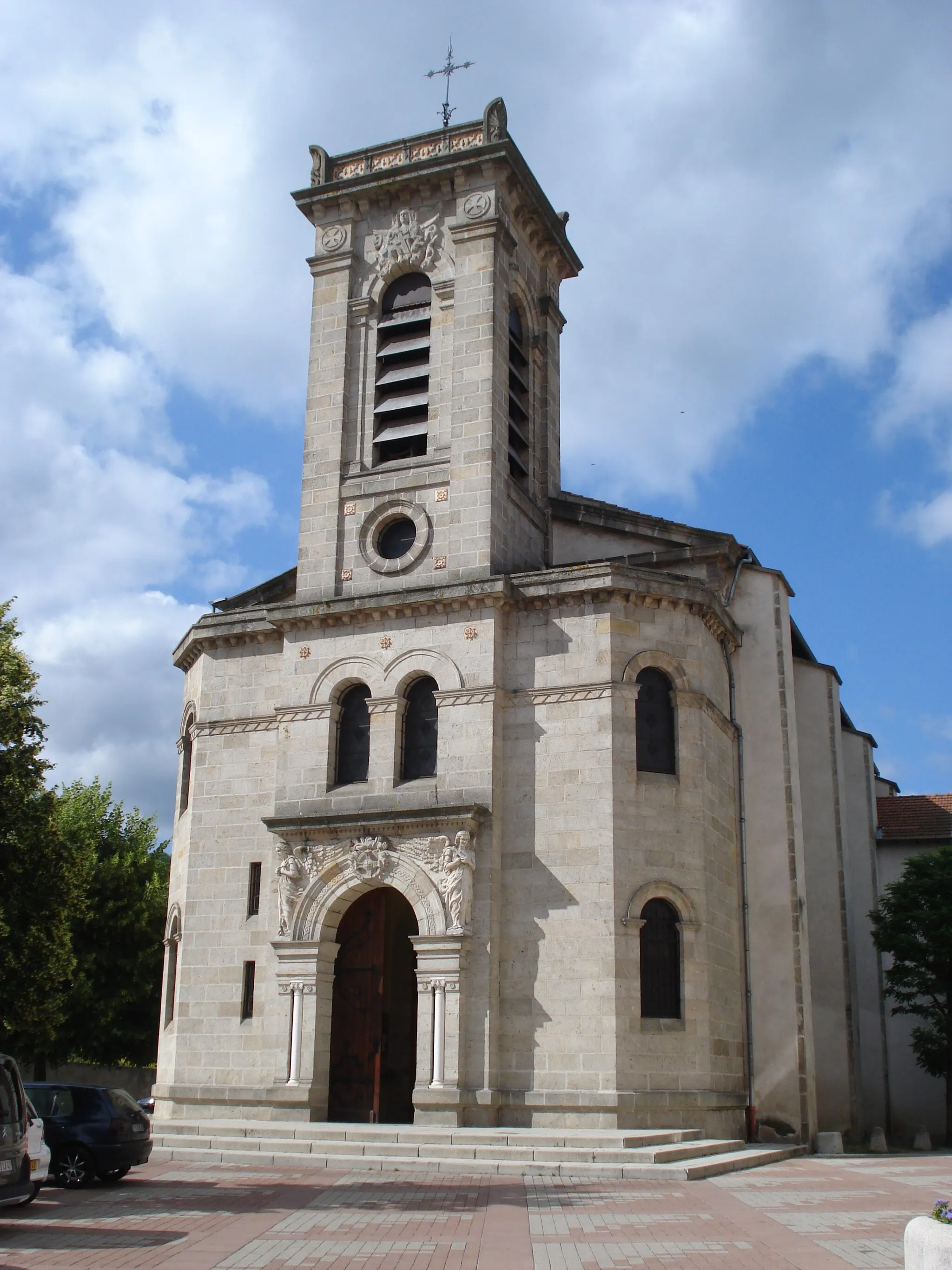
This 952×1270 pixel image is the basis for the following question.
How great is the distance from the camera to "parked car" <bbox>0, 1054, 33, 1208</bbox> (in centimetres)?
1243

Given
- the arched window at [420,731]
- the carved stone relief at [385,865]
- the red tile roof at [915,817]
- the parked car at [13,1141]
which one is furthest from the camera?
the red tile roof at [915,817]

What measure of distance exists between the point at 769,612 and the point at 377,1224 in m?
16.0

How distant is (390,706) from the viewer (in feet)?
77.0

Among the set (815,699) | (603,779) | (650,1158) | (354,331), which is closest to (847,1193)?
(650,1158)

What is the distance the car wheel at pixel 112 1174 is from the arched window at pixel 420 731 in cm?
875

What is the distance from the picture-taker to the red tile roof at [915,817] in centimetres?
3234

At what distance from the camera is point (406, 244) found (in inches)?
1053

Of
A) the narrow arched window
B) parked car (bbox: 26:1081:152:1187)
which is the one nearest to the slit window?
parked car (bbox: 26:1081:152:1187)

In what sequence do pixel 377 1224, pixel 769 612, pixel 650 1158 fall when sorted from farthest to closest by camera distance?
pixel 769 612 < pixel 650 1158 < pixel 377 1224

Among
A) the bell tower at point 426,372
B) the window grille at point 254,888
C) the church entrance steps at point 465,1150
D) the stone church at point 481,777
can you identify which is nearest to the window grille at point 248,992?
the stone church at point 481,777

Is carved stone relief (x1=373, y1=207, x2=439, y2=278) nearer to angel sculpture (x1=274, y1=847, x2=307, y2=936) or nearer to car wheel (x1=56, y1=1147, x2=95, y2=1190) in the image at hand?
angel sculpture (x1=274, y1=847, x2=307, y2=936)

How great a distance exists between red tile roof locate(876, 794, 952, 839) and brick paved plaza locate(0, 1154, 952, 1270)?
1510cm

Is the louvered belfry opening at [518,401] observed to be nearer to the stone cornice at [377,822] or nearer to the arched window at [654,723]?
the arched window at [654,723]

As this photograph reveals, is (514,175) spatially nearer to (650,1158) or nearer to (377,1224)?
(650,1158)
